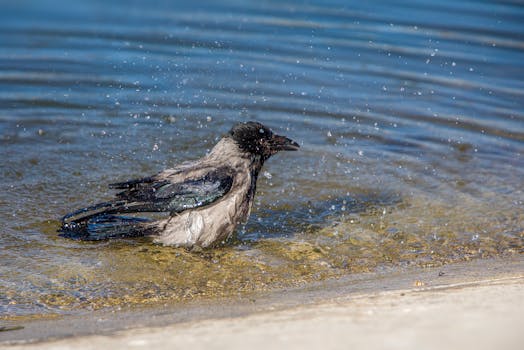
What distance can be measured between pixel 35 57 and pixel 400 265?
24.0 feet

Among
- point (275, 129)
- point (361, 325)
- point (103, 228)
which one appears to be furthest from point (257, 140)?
point (361, 325)

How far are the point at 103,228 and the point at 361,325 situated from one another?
11.1 feet

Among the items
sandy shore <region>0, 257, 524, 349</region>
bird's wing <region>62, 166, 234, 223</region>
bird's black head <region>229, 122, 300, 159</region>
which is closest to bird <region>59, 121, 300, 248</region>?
bird's wing <region>62, 166, 234, 223</region>

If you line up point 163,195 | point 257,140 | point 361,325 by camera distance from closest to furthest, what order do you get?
1. point 361,325
2. point 163,195
3. point 257,140

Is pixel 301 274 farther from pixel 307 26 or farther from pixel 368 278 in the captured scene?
pixel 307 26

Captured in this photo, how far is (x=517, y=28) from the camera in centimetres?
1458

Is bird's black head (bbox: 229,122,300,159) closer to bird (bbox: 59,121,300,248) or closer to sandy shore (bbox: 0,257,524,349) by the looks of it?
bird (bbox: 59,121,300,248)

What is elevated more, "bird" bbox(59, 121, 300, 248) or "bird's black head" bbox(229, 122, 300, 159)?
"bird's black head" bbox(229, 122, 300, 159)

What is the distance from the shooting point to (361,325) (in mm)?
4938

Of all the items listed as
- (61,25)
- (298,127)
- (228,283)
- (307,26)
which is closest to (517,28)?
(307,26)

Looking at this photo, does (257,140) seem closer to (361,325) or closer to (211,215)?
(211,215)

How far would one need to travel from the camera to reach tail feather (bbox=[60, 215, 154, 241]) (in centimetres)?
758

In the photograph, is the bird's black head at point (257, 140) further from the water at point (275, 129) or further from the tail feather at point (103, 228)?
the tail feather at point (103, 228)

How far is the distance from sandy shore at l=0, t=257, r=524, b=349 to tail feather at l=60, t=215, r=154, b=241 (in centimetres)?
189
